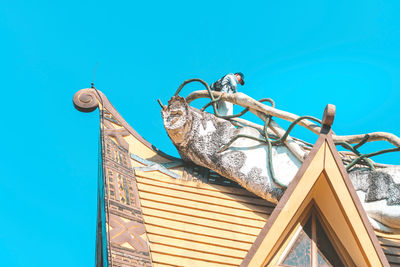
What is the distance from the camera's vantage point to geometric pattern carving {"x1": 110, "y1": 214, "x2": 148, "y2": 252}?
686cm

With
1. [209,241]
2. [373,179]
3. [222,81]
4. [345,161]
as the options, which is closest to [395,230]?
[373,179]

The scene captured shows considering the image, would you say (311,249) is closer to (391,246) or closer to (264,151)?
(391,246)

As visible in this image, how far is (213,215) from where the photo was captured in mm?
8219

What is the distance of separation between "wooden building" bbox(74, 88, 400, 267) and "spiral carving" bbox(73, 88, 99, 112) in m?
0.02

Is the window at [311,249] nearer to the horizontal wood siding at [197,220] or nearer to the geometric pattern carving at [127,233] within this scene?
the horizontal wood siding at [197,220]

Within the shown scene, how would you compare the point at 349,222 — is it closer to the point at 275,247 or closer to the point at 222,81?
the point at 275,247

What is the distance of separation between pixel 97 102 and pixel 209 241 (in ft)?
12.3

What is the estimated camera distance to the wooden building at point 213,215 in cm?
573

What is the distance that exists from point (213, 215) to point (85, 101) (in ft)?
11.1

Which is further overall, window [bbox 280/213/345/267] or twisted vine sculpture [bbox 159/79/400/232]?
twisted vine sculpture [bbox 159/79/400/232]

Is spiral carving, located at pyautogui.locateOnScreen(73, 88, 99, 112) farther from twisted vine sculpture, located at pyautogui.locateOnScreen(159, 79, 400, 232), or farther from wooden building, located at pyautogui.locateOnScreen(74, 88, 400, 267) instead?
twisted vine sculpture, located at pyautogui.locateOnScreen(159, 79, 400, 232)

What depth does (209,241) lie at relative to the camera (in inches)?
301

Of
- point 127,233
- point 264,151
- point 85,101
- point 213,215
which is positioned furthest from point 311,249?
point 85,101

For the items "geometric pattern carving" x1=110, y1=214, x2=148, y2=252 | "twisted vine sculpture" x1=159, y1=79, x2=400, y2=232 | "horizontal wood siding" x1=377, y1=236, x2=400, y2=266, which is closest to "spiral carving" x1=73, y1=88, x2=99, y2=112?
"twisted vine sculpture" x1=159, y1=79, x2=400, y2=232
